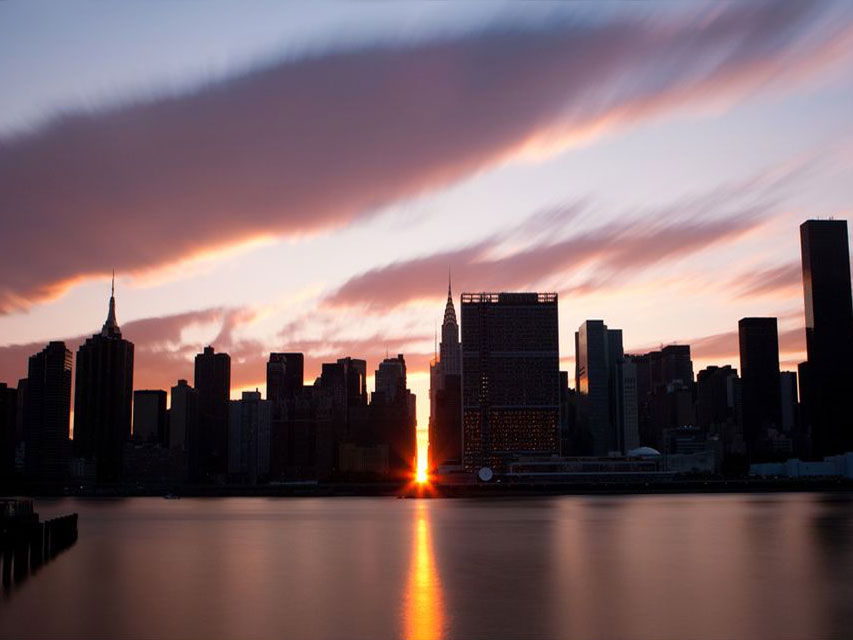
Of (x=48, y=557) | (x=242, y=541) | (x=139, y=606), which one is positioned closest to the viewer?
(x=139, y=606)

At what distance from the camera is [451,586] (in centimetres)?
7562

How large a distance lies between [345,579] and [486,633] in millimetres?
28522

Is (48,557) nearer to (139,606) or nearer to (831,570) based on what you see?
(139,606)

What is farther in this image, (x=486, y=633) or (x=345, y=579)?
(x=345, y=579)

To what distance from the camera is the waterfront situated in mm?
58344

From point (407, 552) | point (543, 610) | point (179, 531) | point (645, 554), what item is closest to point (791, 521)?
point (645, 554)

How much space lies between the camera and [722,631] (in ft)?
185

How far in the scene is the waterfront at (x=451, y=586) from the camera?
191 ft

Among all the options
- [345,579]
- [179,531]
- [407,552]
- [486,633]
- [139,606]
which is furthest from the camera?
[179,531]

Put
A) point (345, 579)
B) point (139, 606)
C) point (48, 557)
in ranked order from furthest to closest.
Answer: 1. point (48, 557)
2. point (345, 579)
3. point (139, 606)

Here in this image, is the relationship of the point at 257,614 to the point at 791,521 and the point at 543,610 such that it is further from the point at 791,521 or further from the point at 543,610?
the point at 791,521

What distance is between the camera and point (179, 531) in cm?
15138

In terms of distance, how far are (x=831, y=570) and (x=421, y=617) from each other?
135ft

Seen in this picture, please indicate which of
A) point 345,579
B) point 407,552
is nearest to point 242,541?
point 407,552
